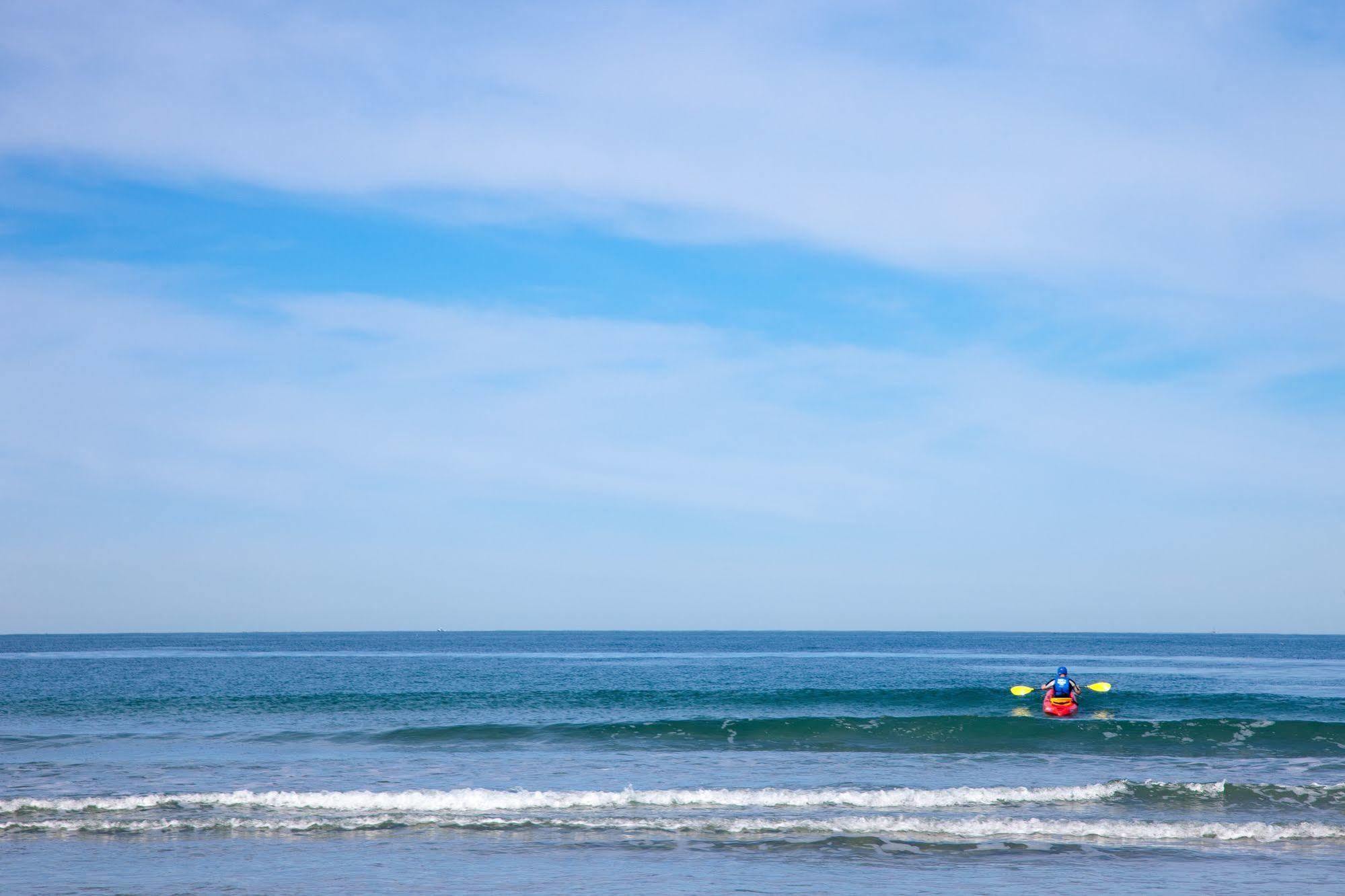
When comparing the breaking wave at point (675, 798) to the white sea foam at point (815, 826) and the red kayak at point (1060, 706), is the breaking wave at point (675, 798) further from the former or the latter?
the red kayak at point (1060, 706)

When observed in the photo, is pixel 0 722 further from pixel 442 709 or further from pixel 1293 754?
pixel 1293 754

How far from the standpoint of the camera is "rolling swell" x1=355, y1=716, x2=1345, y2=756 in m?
27.8

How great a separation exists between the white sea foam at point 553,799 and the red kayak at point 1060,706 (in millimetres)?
13502

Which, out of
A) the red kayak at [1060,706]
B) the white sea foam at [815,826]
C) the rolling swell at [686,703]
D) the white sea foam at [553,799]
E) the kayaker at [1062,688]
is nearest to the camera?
the white sea foam at [815,826]

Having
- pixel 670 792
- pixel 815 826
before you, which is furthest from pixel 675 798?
pixel 815 826

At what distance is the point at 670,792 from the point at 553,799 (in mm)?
2361

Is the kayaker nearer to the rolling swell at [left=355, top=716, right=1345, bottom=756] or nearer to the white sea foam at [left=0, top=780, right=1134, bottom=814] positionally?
the rolling swell at [left=355, top=716, right=1345, bottom=756]

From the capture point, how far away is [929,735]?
29500 millimetres

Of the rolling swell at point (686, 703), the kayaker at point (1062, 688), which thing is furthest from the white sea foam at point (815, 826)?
the rolling swell at point (686, 703)

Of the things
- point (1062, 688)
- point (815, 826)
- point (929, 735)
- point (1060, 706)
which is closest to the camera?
point (815, 826)

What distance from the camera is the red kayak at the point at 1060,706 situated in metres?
33.3

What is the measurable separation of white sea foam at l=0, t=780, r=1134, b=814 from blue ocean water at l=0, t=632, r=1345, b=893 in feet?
0.27

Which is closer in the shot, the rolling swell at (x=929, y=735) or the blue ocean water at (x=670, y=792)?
the blue ocean water at (x=670, y=792)

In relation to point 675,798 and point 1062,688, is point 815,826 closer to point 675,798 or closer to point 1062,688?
point 675,798
